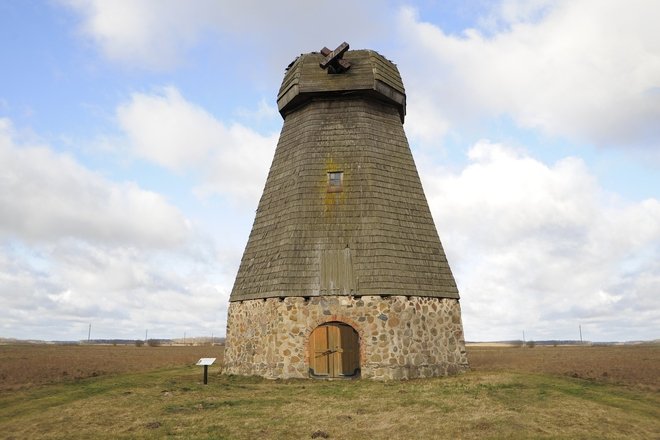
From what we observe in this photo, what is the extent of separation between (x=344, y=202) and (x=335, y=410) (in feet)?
29.8

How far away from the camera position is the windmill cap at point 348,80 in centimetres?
2181

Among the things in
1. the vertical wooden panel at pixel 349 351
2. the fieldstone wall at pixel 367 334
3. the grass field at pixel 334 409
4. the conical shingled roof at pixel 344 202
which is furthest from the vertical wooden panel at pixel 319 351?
the conical shingled roof at pixel 344 202

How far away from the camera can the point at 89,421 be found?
12.1m

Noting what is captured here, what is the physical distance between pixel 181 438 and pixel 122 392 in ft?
20.8

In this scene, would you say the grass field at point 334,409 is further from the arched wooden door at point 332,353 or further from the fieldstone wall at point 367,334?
the arched wooden door at point 332,353

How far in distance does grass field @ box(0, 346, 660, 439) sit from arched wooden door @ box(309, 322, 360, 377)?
2.76ft

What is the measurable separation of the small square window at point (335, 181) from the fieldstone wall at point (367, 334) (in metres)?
4.62

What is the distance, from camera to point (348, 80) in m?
21.9

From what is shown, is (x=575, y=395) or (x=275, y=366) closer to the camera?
(x=575, y=395)

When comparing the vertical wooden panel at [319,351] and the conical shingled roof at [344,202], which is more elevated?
the conical shingled roof at [344,202]

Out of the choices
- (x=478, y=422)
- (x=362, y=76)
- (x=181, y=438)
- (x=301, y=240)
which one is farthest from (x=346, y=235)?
(x=181, y=438)

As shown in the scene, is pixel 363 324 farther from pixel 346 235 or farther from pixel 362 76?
pixel 362 76

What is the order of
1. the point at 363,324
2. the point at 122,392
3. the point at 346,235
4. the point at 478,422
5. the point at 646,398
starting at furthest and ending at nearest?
the point at 346,235
the point at 363,324
the point at 646,398
the point at 122,392
the point at 478,422

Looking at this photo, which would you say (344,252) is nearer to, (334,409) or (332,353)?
(332,353)
